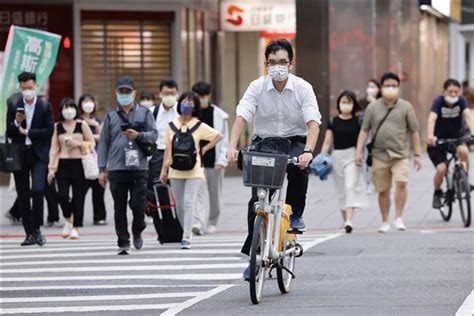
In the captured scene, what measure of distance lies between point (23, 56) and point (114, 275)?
5.32 meters

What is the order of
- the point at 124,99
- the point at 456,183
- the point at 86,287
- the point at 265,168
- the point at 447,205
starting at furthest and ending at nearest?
1. the point at 447,205
2. the point at 456,183
3. the point at 124,99
4. the point at 86,287
5. the point at 265,168

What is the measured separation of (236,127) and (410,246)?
181 inches

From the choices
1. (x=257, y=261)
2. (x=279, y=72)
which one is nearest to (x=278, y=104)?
(x=279, y=72)

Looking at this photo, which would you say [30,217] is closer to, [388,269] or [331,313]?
[388,269]

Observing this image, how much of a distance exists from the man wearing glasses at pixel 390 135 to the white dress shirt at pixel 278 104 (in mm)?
5830

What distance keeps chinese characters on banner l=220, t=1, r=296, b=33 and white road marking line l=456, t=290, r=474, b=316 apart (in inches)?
787

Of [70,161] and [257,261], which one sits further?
[70,161]

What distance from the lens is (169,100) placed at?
1708cm

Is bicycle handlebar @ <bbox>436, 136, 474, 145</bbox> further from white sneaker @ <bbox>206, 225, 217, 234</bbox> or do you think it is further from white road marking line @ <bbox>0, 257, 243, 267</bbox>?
white road marking line @ <bbox>0, 257, 243, 267</bbox>

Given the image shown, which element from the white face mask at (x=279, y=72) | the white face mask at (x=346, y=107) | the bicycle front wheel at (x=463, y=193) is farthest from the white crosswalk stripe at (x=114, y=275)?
the bicycle front wheel at (x=463, y=193)

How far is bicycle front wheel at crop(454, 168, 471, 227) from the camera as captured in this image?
17453 mm

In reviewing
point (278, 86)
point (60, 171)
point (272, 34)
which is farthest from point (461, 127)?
point (272, 34)

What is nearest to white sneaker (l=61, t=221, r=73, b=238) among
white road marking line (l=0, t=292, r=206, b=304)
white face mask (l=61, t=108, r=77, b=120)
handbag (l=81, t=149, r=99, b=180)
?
handbag (l=81, t=149, r=99, b=180)

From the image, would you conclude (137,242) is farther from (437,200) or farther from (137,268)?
(437,200)
